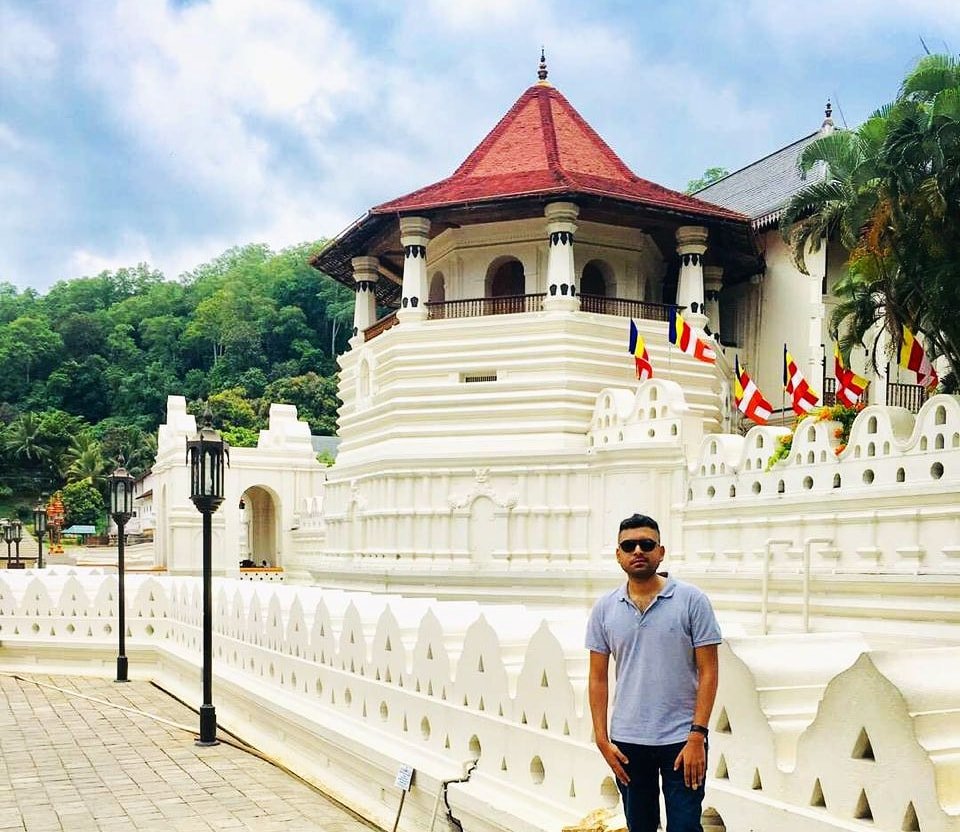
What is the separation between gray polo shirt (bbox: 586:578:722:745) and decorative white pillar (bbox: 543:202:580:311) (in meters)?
18.6

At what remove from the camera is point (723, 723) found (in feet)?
15.5

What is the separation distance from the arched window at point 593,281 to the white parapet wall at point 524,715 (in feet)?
46.7

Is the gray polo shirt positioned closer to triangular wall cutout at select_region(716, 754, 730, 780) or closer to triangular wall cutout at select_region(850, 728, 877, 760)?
triangular wall cutout at select_region(850, 728, 877, 760)

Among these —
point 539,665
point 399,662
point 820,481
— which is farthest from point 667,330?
point 539,665

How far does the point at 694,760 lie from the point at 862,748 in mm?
614

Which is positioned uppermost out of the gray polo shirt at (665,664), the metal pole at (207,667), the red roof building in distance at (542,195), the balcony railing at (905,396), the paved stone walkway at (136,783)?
the red roof building in distance at (542,195)

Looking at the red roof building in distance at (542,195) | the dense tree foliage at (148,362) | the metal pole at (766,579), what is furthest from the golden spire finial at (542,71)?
the dense tree foliage at (148,362)

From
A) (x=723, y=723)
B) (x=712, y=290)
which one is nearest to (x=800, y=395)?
(x=712, y=290)

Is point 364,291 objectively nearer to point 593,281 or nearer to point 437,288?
point 437,288

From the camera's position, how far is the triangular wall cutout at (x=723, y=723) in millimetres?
4715

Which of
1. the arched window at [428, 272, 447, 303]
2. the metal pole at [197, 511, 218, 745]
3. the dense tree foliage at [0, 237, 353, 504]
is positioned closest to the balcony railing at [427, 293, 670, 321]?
the arched window at [428, 272, 447, 303]

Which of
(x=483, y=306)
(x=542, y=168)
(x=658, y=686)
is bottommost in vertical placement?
(x=658, y=686)

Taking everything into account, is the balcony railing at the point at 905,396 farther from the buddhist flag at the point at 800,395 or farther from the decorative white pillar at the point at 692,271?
the decorative white pillar at the point at 692,271

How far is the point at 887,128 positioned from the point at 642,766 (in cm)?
1473
